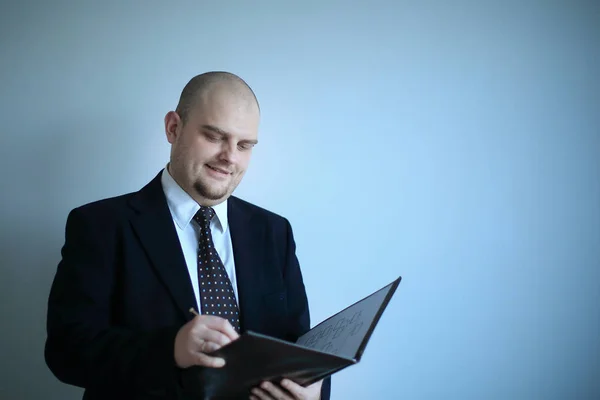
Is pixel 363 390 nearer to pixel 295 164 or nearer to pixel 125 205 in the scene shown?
pixel 295 164

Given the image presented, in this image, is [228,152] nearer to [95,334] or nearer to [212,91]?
[212,91]

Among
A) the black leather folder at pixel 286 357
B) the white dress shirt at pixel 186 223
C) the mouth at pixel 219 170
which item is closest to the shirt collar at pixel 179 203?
the white dress shirt at pixel 186 223

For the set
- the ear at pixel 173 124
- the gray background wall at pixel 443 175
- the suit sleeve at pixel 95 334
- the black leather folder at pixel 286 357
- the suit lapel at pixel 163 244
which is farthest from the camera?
the gray background wall at pixel 443 175

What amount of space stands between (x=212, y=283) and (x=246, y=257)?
14 cm

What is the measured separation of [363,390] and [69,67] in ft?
4.74

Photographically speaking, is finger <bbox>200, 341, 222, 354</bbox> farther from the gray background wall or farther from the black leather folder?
the gray background wall

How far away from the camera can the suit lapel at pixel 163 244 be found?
1.24 meters

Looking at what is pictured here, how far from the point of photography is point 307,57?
1.71 m

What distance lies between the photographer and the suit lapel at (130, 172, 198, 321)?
4.06ft

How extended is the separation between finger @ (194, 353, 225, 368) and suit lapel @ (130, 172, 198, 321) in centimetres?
27

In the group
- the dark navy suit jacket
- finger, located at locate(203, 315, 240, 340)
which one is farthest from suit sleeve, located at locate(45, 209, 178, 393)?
finger, located at locate(203, 315, 240, 340)

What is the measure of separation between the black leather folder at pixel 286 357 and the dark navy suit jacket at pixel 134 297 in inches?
3.5

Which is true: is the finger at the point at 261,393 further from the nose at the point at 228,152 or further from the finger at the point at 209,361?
the nose at the point at 228,152

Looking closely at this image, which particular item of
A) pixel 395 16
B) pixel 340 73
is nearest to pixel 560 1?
pixel 395 16
